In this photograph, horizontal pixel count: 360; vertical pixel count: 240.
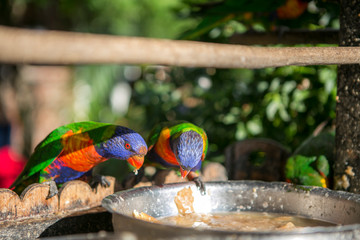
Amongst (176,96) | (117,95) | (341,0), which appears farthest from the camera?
(117,95)

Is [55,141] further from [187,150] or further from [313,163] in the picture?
[313,163]

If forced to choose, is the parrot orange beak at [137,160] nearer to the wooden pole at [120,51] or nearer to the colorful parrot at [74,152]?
the colorful parrot at [74,152]

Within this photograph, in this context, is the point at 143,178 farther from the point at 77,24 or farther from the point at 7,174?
the point at 77,24

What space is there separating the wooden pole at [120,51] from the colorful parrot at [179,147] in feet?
1.35

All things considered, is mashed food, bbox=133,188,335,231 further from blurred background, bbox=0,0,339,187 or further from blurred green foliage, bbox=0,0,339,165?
blurred green foliage, bbox=0,0,339,165

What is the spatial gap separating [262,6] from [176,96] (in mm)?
929

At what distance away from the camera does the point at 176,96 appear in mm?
2229

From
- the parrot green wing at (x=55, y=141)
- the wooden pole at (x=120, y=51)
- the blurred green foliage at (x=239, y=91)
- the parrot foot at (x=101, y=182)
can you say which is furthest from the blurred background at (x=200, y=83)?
the parrot foot at (x=101, y=182)

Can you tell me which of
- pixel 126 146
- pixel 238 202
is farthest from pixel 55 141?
pixel 238 202

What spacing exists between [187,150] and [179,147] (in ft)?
0.09

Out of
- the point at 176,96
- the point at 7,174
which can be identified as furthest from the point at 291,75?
the point at 7,174

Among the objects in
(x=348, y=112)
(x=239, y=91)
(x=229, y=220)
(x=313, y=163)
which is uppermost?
(x=239, y=91)

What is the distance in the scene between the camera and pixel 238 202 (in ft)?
3.14

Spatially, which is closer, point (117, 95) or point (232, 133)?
point (232, 133)
